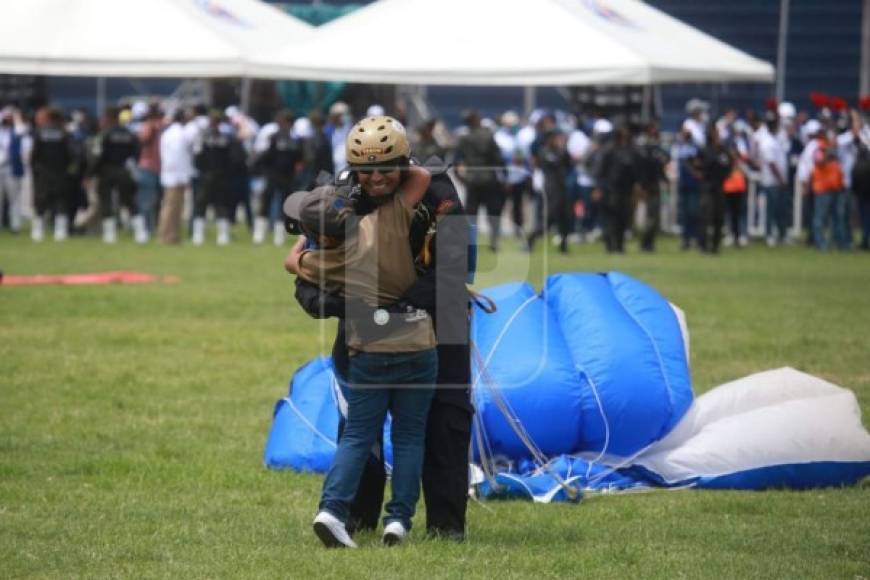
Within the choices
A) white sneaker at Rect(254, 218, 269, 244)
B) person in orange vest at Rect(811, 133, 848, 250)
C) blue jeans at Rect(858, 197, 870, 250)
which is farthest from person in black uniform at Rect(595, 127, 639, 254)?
white sneaker at Rect(254, 218, 269, 244)

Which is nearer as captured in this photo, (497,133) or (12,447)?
(12,447)

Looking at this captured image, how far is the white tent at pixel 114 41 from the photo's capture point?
2017 cm

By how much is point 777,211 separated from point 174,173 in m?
9.77

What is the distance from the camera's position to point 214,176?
89.6ft

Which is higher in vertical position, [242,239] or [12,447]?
[12,447]

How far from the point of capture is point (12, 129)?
2777 centimetres

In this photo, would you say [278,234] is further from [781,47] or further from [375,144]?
[375,144]

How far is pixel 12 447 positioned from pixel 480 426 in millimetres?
2816

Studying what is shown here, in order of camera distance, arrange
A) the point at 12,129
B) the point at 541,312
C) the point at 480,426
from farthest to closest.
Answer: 1. the point at 12,129
2. the point at 541,312
3. the point at 480,426

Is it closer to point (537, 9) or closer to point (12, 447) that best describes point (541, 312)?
point (12, 447)

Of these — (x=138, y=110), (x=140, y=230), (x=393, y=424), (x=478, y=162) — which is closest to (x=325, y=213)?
(x=393, y=424)

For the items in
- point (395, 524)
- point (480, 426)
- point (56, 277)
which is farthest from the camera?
point (56, 277)

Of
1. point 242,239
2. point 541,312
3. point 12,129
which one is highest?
point 541,312

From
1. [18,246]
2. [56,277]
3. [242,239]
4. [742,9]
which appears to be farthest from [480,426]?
[742,9]
